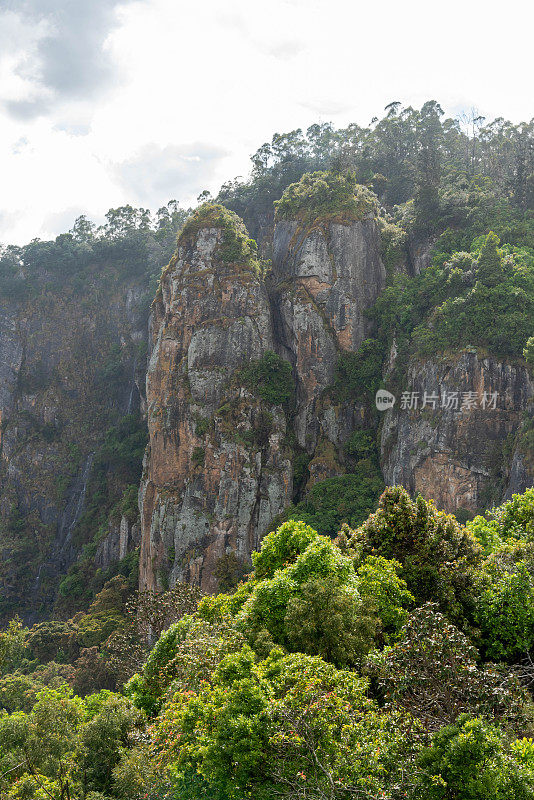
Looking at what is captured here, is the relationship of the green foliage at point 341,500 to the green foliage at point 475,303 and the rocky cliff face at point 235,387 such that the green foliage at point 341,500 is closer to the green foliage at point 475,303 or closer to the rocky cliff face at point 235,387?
the rocky cliff face at point 235,387

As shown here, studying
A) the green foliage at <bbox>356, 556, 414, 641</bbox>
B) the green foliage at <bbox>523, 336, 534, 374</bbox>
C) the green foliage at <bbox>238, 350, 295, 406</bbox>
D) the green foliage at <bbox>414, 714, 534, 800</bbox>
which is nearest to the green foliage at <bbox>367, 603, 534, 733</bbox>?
the green foliage at <bbox>414, 714, 534, 800</bbox>

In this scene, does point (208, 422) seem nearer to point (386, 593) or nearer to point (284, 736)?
point (386, 593)

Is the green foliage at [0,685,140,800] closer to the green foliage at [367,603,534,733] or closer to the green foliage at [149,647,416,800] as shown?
the green foliage at [149,647,416,800]

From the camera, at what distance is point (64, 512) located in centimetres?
4006

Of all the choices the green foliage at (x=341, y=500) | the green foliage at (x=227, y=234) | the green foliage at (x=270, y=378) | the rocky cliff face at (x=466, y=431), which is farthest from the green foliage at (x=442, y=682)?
the green foliage at (x=227, y=234)

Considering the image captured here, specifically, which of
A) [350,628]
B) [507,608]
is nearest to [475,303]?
[507,608]

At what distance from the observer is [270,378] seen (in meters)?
28.6

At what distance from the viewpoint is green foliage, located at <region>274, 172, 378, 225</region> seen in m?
30.6

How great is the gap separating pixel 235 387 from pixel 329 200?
12360mm

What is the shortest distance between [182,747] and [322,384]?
905 inches

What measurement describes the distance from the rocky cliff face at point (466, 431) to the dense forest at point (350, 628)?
1.34 ft

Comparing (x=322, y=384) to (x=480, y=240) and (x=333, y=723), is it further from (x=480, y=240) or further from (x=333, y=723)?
(x=333, y=723)

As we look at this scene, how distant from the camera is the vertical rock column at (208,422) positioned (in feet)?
86.4

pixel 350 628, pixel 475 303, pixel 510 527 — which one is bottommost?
pixel 350 628
